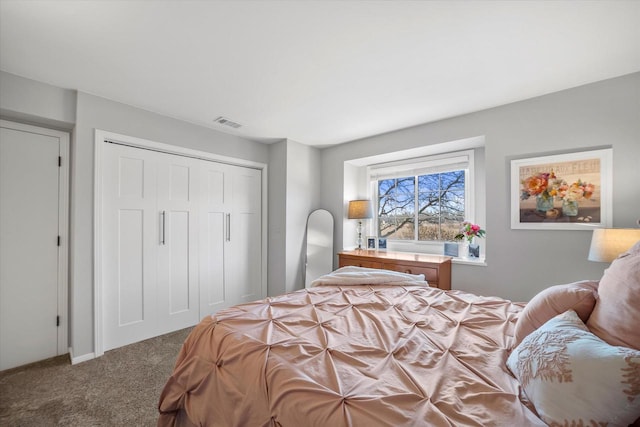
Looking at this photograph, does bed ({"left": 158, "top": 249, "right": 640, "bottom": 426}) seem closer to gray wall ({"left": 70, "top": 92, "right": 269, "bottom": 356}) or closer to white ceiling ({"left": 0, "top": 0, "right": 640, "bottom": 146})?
white ceiling ({"left": 0, "top": 0, "right": 640, "bottom": 146})

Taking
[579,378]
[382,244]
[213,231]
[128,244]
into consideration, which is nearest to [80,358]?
[128,244]

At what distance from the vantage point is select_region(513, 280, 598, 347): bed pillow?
1.03 meters

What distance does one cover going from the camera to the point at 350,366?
102 centimetres

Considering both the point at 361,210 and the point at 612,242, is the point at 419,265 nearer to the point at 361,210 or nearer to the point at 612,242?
the point at 361,210

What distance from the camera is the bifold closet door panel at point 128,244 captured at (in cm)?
262

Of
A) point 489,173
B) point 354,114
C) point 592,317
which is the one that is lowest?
point 592,317

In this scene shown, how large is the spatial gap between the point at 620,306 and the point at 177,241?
3472mm

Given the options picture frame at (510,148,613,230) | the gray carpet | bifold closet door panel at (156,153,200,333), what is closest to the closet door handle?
bifold closet door panel at (156,153,200,333)

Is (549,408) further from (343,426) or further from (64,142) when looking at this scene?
(64,142)

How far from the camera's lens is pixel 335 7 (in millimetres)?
1478

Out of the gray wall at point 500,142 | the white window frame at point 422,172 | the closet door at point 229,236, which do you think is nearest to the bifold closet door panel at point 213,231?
the closet door at point 229,236

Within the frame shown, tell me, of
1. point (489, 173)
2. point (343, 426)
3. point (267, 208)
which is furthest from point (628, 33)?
point (267, 208)

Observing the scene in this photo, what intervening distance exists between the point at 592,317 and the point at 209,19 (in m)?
2.30

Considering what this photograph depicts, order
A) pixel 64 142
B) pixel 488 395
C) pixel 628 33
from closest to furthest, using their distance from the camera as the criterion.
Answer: pixel 488 395, pixel 628 33, pixel 64 142
